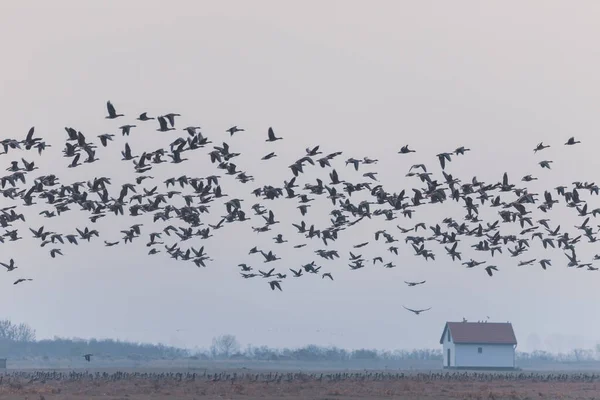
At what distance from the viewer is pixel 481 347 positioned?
4530 inches

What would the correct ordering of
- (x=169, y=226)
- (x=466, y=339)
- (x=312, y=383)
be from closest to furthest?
(x=169, y=226), (x=312, y=383), (x=466, y=339)

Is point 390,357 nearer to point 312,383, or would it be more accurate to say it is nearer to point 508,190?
point 312,383

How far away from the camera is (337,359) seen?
175 meters

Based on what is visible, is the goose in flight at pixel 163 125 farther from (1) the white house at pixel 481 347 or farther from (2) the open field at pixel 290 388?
(1) the white house at pixel 481 347

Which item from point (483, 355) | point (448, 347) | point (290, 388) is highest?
point (448, 347)

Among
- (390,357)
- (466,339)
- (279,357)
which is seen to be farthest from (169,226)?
(390,357)

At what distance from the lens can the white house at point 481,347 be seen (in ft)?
377

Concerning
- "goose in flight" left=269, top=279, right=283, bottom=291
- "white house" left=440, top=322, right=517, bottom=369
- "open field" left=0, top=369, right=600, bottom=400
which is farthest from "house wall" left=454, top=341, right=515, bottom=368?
"goose in flight" left=269, top=279, right=283, bottom=291

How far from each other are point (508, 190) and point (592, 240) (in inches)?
183

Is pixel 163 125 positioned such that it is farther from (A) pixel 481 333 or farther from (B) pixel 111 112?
(A) pixel 481 333

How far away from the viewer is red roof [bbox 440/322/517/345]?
378 feet

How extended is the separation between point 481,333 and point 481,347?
1770mm

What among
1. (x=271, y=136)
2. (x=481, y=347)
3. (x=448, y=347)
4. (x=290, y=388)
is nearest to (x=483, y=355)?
(x=481, y=347)

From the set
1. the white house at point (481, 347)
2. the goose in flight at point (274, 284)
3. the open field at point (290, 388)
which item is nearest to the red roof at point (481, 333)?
the white house at point (481, 347)
